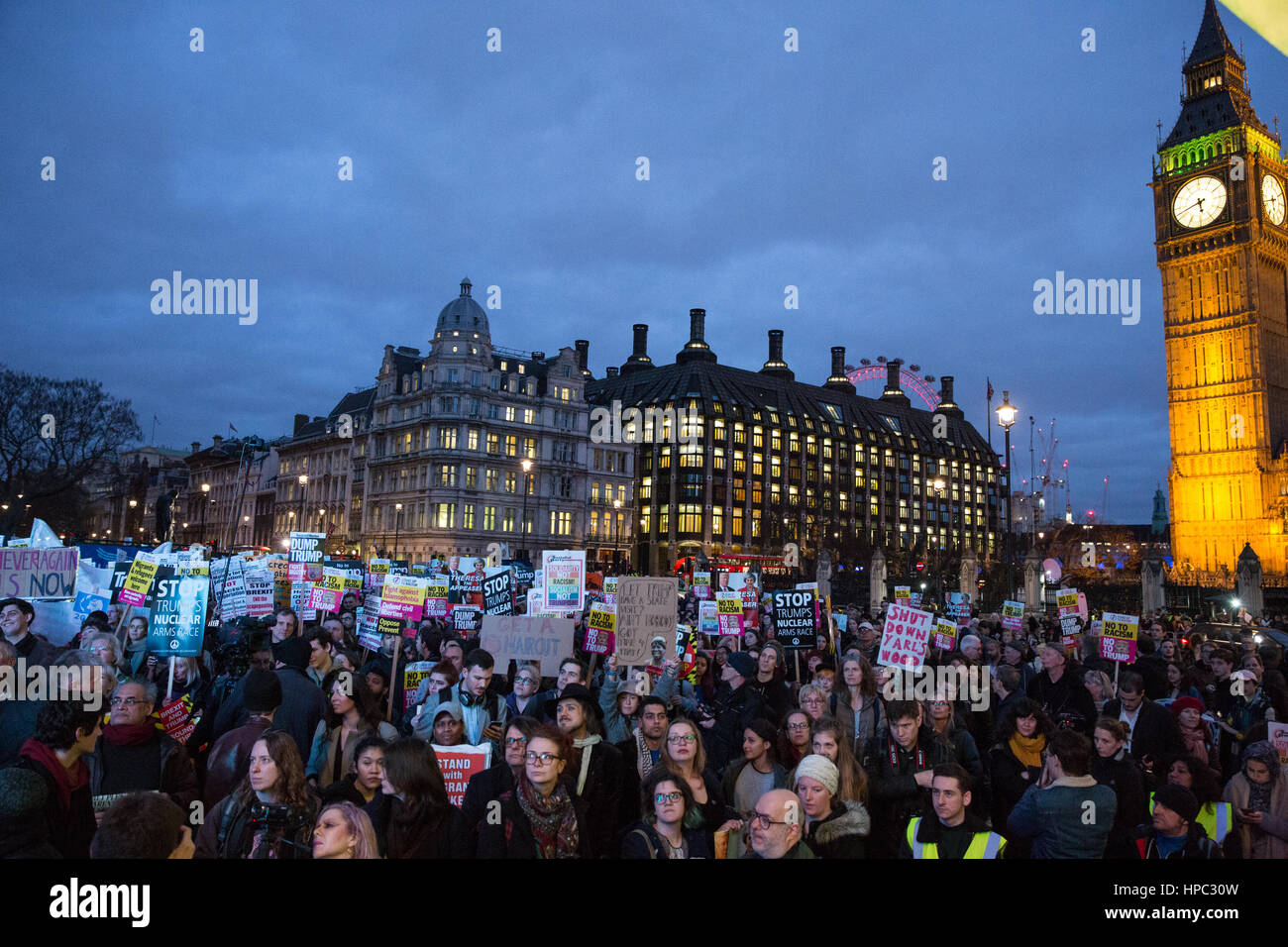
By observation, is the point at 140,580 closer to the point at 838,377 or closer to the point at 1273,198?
the point at 1273,198

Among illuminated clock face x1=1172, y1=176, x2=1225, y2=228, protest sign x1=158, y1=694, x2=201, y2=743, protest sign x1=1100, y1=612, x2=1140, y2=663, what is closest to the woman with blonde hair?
protest sign x1=158, y1=694, x2=201, y2=743

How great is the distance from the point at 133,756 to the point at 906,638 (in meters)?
7.81

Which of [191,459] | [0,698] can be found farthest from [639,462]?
[0,698]

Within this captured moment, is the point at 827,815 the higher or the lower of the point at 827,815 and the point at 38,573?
the lower

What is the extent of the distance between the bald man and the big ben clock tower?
257 feet

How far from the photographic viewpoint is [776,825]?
452 cm

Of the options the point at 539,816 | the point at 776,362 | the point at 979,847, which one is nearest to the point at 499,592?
the point at 539,816

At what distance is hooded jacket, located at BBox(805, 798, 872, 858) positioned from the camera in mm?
5055

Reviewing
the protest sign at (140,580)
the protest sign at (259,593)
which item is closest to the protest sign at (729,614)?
the protest sign at (259,593)

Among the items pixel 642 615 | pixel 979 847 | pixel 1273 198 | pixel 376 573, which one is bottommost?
pixel 979 847

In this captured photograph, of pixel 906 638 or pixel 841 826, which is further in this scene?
pixel 906 638

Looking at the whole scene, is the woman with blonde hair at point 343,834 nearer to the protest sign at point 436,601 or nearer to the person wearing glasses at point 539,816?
the person wearing glasses at point 539,816

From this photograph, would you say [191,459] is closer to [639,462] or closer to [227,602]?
[639,462]
